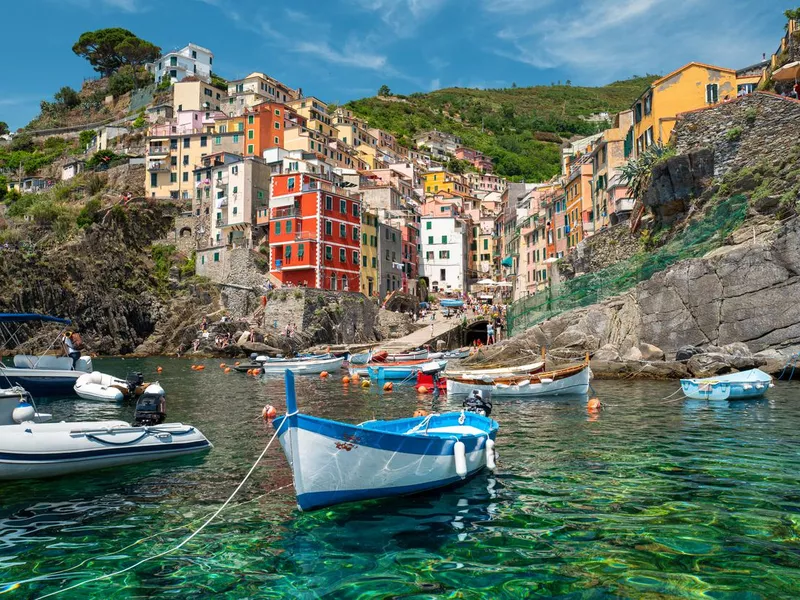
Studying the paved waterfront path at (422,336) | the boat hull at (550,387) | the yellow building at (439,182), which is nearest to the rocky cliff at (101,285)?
the paved waterfront path at (422,336)

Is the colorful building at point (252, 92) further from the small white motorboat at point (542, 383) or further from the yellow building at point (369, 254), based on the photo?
the small white motorboat at point (542, 383)

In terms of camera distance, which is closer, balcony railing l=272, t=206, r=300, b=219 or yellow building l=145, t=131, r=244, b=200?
balcony railing l=272, t=206, r=300, b=219

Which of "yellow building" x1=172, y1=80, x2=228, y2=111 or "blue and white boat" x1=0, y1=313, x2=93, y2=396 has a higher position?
"yellow building" x1=172, y1=80, x2=228, y2=111

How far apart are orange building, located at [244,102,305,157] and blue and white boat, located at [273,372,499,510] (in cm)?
7241

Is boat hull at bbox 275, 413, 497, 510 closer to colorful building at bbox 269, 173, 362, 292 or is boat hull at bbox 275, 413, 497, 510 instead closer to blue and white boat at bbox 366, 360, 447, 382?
blue and white boat at bbox 366, 360, 447, 382

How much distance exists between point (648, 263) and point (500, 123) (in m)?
154

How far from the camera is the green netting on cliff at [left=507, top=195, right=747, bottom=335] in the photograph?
32062mm

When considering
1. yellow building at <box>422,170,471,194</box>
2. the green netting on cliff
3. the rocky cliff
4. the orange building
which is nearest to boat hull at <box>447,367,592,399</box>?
the green netting on cliff

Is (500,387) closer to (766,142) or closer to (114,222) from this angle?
(766,142)

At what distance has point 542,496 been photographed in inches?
384

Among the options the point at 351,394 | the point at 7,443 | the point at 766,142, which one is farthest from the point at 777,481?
the point at 766,142

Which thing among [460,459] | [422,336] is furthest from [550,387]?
[422,336]

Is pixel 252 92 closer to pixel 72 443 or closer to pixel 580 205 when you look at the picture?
pixel 580 205

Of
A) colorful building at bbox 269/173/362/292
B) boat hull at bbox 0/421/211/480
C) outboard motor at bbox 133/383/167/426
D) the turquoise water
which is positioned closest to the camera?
the turquoise water
